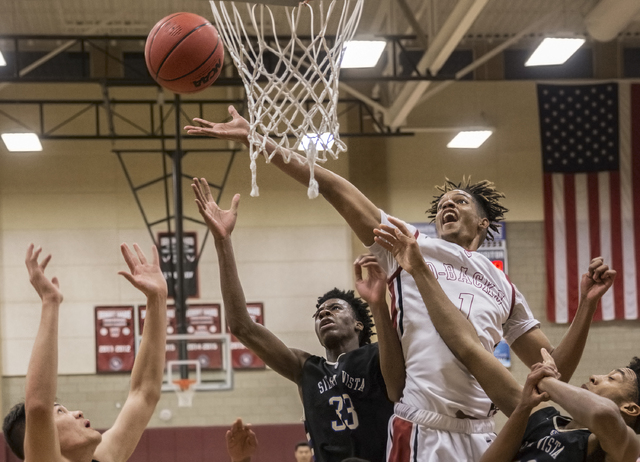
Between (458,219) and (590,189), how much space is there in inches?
353

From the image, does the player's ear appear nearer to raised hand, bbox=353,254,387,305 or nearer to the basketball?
raised hand, bbox=353,254,387,305

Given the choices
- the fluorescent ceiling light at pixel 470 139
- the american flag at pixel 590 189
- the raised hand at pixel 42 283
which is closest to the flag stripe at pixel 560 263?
the american flag at pixel 590 189

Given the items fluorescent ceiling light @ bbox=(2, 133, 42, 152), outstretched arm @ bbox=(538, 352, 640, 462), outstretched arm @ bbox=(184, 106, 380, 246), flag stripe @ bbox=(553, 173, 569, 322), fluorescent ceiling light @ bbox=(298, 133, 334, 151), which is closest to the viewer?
outstretched arm @ bbox=(538, 352, 640, 462)

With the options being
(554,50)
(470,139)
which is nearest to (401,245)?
(554,50)

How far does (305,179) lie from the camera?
3.34 metres

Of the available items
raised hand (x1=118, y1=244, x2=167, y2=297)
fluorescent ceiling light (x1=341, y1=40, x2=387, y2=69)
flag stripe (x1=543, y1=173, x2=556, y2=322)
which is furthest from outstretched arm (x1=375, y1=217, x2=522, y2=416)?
flag stripe (x1=543, y1=173, x2=556, y2=322)

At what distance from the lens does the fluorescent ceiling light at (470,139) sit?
1068 centimetres

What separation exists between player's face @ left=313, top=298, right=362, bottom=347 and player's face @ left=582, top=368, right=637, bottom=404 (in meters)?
1.28

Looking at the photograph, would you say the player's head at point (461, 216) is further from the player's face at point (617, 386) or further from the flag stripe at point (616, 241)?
the flag stripe at point (616, 241)

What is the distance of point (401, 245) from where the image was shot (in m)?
3.11

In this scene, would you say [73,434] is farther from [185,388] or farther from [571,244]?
[571,244]

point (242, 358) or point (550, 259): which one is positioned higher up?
point (550, 259)

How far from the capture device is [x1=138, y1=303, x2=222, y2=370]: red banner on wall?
1111 cm

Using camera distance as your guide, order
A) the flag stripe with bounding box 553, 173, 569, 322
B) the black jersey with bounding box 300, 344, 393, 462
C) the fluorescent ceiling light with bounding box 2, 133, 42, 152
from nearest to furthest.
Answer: the black jersey with bounding box 300, 344, 393, 462 < the fluorescent ceiling light with bounding box 2, 133, 42, 152 < the flag stripe with bounding box 553, 173, 569, 322
